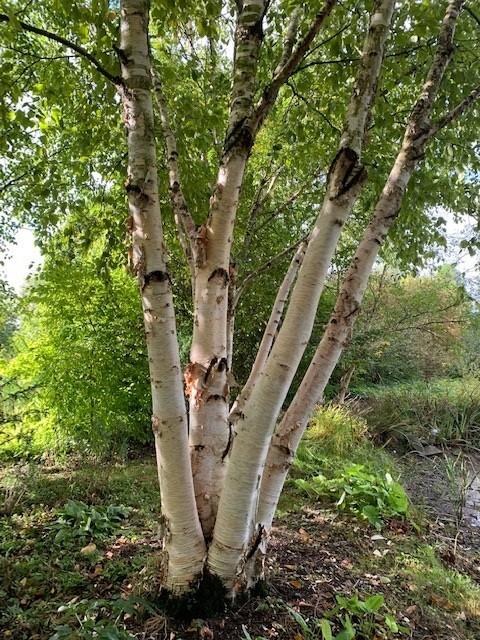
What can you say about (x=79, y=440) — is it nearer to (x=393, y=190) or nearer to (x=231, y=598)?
(x=231, y=598)

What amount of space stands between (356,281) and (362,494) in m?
2.60

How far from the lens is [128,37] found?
1.74 metres

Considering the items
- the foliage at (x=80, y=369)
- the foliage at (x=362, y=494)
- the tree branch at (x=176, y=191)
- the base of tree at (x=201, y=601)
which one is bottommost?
the foliage at (x=362, y=494)

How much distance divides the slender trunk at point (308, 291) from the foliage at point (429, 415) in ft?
18.7

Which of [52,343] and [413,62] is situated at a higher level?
[413,62]

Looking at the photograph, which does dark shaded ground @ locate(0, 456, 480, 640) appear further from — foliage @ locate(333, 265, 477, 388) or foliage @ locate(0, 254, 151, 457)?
foliage @ locate(333, 265, 477, 388)

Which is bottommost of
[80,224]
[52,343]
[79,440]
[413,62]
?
[79,440]

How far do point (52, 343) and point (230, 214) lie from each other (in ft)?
12.2

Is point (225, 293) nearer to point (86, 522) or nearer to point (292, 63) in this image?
point (292, 63)

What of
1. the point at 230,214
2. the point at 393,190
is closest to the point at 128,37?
A: the point at 230,214

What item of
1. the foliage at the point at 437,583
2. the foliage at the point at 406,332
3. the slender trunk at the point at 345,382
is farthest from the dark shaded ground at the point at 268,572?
the foliage at the point at 406,332

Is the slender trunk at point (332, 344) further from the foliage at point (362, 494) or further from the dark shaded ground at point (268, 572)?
the foliage at point (362, 494)

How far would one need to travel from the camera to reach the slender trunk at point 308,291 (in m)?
1.77

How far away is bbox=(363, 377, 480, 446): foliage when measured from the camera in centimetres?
754
